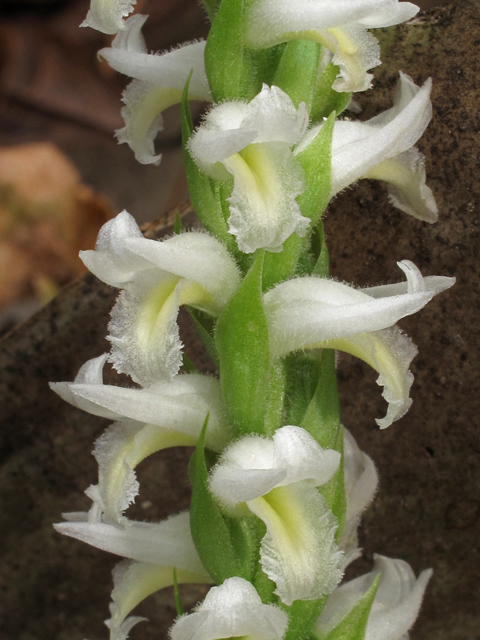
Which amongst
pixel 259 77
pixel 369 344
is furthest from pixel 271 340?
pixel 259 77

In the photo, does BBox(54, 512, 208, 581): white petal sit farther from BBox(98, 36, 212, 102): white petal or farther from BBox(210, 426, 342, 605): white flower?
BBox(98, 36, 212, 102): white petal

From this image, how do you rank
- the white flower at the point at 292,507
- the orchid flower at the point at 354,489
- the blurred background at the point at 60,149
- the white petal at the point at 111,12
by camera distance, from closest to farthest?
1. the white flower at the point at 292,507
2. the white petal at the point at 111,12
3. the orchid flower at the point at 354,489
4. the blurred background at the point at 60,149

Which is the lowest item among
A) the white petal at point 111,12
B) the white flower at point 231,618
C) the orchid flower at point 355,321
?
the white flower at point 231,618

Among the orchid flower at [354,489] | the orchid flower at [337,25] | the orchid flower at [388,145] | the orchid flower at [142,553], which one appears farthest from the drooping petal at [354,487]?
the orchid flower at [337,25]

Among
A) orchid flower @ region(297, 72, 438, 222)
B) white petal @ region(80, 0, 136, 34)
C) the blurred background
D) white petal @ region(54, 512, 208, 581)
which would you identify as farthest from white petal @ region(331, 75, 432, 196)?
the blurred background

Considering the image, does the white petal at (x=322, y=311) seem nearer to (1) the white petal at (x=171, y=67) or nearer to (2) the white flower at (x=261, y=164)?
(2) the white flower at (x=261, y=164)

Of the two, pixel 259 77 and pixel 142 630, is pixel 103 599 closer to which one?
pixel 142 630
